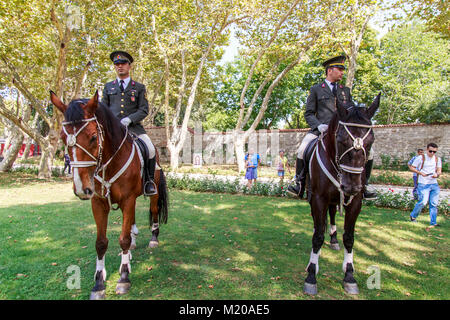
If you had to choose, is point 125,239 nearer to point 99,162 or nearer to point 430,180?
point 99,162

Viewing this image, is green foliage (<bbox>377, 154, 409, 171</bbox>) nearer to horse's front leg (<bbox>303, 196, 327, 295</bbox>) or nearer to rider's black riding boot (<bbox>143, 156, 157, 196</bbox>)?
horse's front leg (<bbox>303, 196, 327, 295</bbox>)

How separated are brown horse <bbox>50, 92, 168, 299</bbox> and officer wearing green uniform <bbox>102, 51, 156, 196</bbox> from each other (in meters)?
0.31

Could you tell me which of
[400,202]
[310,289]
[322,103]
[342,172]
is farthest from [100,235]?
[400,202]

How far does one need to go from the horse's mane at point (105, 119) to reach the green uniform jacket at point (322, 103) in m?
3.17

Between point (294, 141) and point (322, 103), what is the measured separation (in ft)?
69.0

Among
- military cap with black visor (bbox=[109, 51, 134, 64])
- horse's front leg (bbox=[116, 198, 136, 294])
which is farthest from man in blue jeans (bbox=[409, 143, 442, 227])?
military cap with black visor (bbox=[109, 51, 134, 64])

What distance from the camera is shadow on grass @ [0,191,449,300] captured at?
3.73m

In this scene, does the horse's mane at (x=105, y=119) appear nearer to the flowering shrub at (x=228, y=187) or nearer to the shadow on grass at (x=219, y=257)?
the shadow on grass at (x=219, y=257)

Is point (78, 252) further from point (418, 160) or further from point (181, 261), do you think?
point (418, 160)

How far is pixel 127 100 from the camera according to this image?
4.50m

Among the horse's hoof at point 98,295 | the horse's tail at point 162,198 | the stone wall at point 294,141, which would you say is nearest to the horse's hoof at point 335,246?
the horse's tail at point 162,198

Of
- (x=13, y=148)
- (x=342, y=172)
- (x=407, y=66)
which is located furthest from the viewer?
(x=407, y=66)
